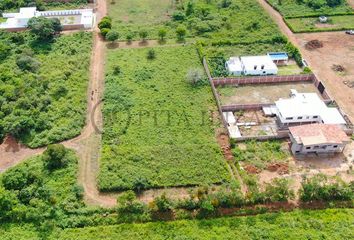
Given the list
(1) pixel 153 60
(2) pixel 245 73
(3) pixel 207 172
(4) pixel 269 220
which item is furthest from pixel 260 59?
(4) pixel 269 220

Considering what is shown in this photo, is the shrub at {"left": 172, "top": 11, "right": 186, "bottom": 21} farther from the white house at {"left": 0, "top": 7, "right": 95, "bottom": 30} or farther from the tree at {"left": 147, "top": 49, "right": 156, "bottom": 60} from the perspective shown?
the white house at {"left": 0, "top": 7, "right": 95, "bottom": 30}

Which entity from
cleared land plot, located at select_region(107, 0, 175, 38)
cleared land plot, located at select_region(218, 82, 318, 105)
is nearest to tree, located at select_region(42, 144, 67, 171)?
cleared land plot, located at select_region(218, 82, 318, 105)

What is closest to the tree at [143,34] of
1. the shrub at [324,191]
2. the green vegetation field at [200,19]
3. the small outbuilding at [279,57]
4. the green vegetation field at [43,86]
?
the green vegetation field at [200,19]

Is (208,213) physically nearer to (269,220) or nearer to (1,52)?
(269,220)

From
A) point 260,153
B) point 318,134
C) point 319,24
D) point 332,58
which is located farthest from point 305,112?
point 319,24

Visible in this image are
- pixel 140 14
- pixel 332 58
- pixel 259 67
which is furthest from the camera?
pixel 140 14

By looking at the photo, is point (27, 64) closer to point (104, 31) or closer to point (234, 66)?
point (104, 31)
